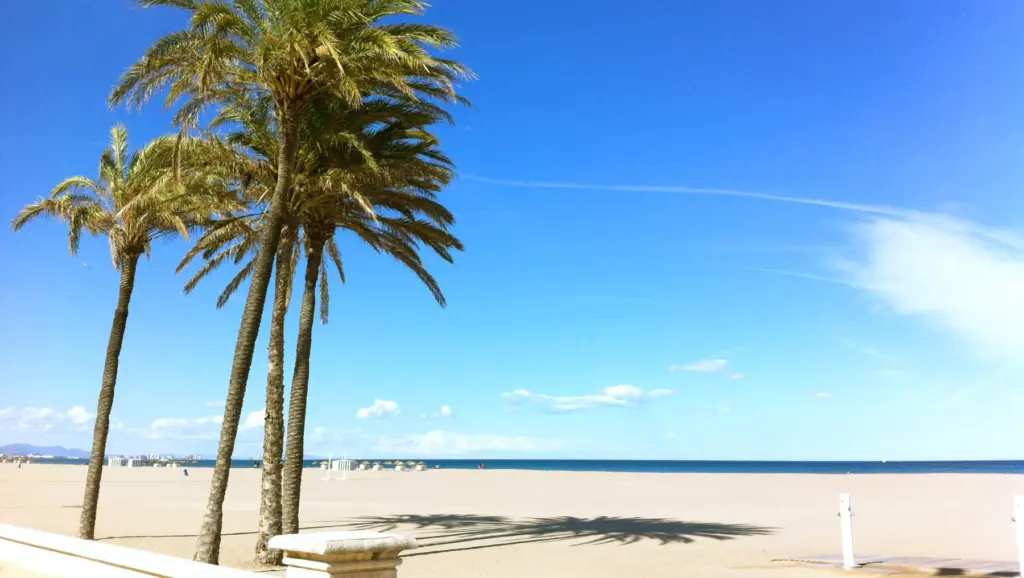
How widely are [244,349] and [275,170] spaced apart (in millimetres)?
4390

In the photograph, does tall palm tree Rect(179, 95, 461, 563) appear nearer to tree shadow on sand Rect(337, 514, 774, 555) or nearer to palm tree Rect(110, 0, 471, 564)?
palm tree Rect(110, 0, 471, 564)

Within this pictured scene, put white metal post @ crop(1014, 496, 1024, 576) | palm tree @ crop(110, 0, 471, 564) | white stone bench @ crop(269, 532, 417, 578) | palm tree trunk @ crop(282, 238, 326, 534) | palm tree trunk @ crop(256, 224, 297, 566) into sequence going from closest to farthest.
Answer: white stone bench @ crop(269, 532, 417, 578) < white metal post @ crop(1014, 496, 1024, 576) < palm tree @ crop(110, 0, 471, 564) < palm tree trunk @ crop(256, 224, 297, 566) < palm tree trunk @ crop(282, 238, 326, 534)

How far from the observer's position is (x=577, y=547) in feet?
57.7

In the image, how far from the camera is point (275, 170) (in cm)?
1573

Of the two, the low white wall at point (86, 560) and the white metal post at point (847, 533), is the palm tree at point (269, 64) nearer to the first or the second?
the low white wall at point (86, 560)

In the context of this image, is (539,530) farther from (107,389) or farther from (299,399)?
(107,389)

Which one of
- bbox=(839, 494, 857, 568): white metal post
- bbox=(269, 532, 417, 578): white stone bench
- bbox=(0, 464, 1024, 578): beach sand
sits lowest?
bbox=(0, 464, 1024, 578): beach sand

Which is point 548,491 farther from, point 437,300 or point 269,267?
point 269,267

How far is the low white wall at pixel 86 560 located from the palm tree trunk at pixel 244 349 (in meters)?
2.85

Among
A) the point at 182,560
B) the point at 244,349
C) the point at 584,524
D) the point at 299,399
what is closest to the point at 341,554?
the point at 182,560

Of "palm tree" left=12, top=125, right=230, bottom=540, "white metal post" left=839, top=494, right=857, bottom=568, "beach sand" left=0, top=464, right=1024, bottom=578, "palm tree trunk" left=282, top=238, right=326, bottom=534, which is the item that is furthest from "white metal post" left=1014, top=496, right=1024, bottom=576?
"palm tree" left=12, top=125, right=230, bottom=540

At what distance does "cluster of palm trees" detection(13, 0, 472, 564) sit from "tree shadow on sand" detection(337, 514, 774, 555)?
16.9ft

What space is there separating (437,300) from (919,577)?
1228 centimetres

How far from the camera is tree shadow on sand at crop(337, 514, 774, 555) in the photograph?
1853 centimetres
